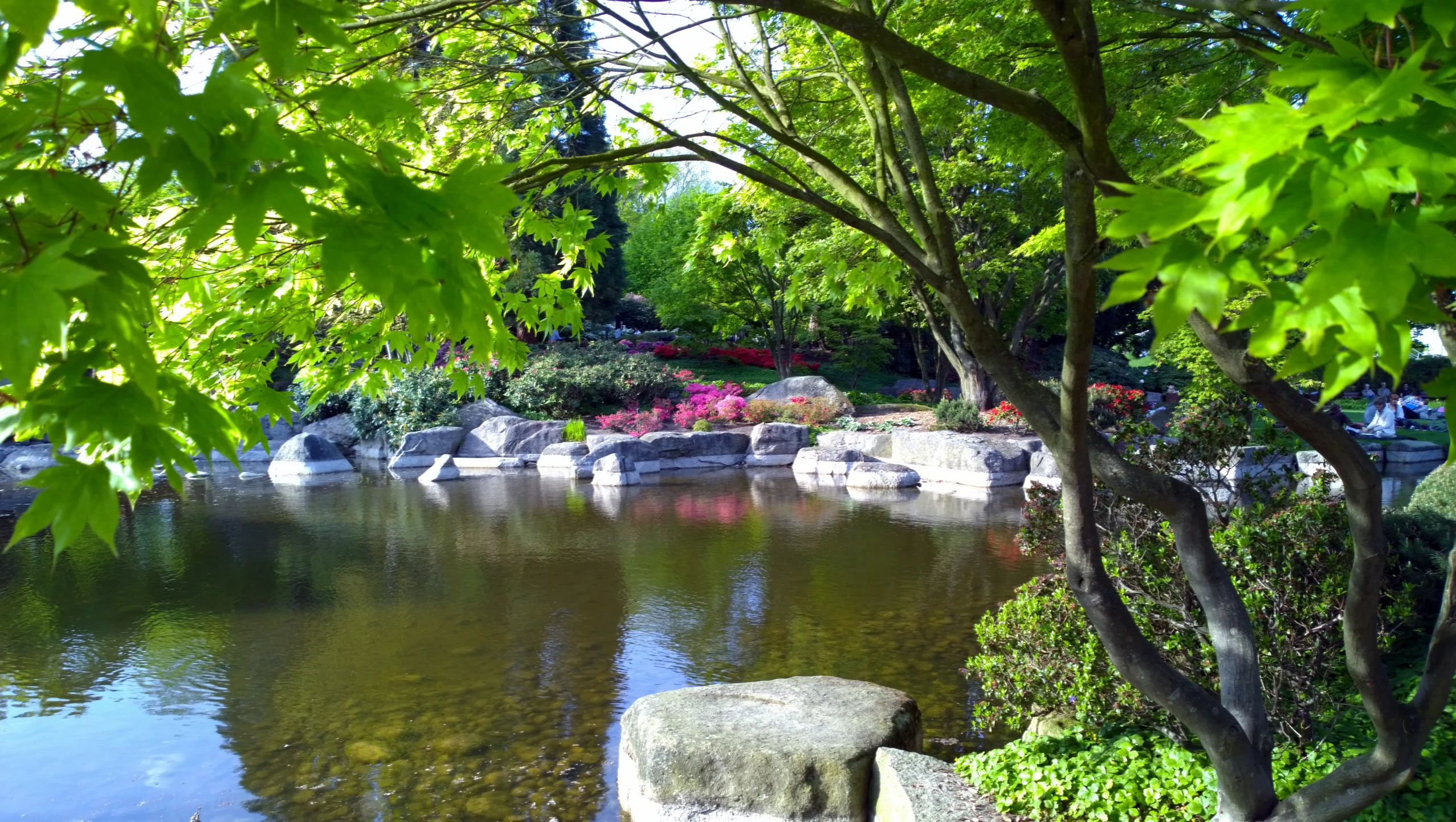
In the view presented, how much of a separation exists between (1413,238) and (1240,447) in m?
4.77

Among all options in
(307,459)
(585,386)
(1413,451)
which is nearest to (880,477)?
(585,386)

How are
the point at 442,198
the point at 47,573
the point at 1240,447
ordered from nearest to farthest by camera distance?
the point at 442,198
the point at 1240,447
the point at 47,573

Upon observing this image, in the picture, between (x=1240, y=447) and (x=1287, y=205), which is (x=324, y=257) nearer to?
(x=1287, y=205)

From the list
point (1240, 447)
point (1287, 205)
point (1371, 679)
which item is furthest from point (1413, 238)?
point (1240, 447)

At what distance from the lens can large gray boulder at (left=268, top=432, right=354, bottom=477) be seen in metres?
20.0

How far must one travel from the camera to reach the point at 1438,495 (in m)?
6.45

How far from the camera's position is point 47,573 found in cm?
1083

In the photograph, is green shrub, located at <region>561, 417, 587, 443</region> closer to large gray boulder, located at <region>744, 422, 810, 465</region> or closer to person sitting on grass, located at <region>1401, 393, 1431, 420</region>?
large gray boulder, located at <region>744, 422, 810, 465</region>

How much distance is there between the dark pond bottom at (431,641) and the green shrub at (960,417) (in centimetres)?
634

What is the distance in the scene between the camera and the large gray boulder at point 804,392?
25.1m

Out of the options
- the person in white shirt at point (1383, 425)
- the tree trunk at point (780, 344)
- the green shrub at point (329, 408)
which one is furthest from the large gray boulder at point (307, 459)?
the person in white shirt at point (1383, 425)

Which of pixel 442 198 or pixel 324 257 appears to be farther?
pixel 442 198

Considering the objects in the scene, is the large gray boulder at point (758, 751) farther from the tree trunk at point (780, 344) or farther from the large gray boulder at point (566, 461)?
the tree trunk at point (780, 344)

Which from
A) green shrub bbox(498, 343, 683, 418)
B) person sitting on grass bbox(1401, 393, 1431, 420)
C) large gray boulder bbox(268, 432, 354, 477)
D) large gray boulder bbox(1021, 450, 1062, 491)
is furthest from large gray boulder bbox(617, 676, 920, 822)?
person sitting on grass bbox(1401, 393, 1431, 420)
